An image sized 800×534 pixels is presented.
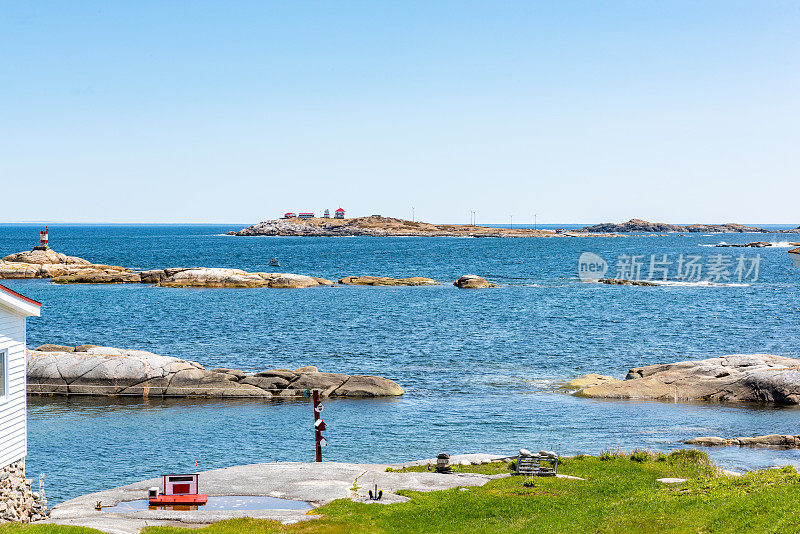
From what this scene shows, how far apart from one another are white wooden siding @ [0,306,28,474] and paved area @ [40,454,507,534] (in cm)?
229

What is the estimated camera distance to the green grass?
18.4 metres

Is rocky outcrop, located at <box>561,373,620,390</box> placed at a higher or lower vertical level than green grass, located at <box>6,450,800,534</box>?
lower

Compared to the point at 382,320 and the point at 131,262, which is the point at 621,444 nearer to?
the point at 382,320

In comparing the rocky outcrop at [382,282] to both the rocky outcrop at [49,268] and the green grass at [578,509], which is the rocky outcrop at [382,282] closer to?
the rocky outcrop at [49,268]

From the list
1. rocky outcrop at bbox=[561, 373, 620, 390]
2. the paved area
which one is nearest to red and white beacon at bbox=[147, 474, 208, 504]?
the paved area

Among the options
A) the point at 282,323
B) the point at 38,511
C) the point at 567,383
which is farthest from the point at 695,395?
the point at 282,323

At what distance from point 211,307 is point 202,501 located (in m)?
66.8

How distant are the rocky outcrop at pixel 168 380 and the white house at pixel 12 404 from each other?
22.1 meters

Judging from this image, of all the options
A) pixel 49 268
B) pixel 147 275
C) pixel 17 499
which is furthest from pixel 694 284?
pixel 17 499

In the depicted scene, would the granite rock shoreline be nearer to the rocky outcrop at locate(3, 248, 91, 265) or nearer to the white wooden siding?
the rocky outcrop at locate(3, 248, 91, 265)

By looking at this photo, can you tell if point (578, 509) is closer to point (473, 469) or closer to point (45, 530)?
point (473, 469)

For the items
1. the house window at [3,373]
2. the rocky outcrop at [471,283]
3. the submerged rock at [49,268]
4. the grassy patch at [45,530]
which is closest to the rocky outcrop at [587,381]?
the house window at [3,373]

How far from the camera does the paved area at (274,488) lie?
21703 mm

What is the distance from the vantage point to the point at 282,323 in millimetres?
76812
